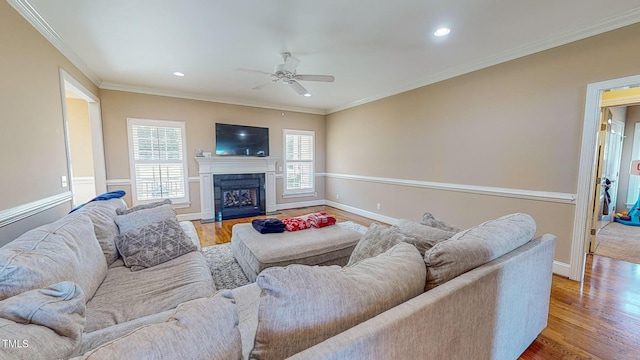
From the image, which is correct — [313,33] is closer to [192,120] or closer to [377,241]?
[377,241]

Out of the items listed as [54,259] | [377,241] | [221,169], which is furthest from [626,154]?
[54,259]

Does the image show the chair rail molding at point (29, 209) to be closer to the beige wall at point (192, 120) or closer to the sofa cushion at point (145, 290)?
the sofa cushion at point (145, 290)

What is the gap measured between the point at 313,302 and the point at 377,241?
3.26ft

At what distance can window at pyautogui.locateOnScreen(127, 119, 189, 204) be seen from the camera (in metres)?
4.70

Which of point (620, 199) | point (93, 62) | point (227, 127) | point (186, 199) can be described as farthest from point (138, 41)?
point (620, 199)

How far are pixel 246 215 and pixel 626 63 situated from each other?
5.89m

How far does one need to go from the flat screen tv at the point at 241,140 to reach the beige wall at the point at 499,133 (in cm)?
251

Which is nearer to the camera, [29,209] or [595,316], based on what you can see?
[595,316]

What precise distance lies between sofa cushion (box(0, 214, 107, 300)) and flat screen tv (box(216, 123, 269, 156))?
3.60m

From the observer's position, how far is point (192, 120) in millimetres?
5098

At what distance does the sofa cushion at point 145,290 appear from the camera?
1.37 m

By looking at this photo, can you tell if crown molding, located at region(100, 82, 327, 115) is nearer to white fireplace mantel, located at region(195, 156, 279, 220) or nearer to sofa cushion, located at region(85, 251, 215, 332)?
white fireplace mantel, located at region(195, 156, 279, 220)

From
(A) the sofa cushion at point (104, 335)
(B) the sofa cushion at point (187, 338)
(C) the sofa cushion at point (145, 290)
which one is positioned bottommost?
(C) the sofa cushion at point (145, 290)

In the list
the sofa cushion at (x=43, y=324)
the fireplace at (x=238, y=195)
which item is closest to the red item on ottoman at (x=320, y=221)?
the sofa cushion at (x=43, y=324)
